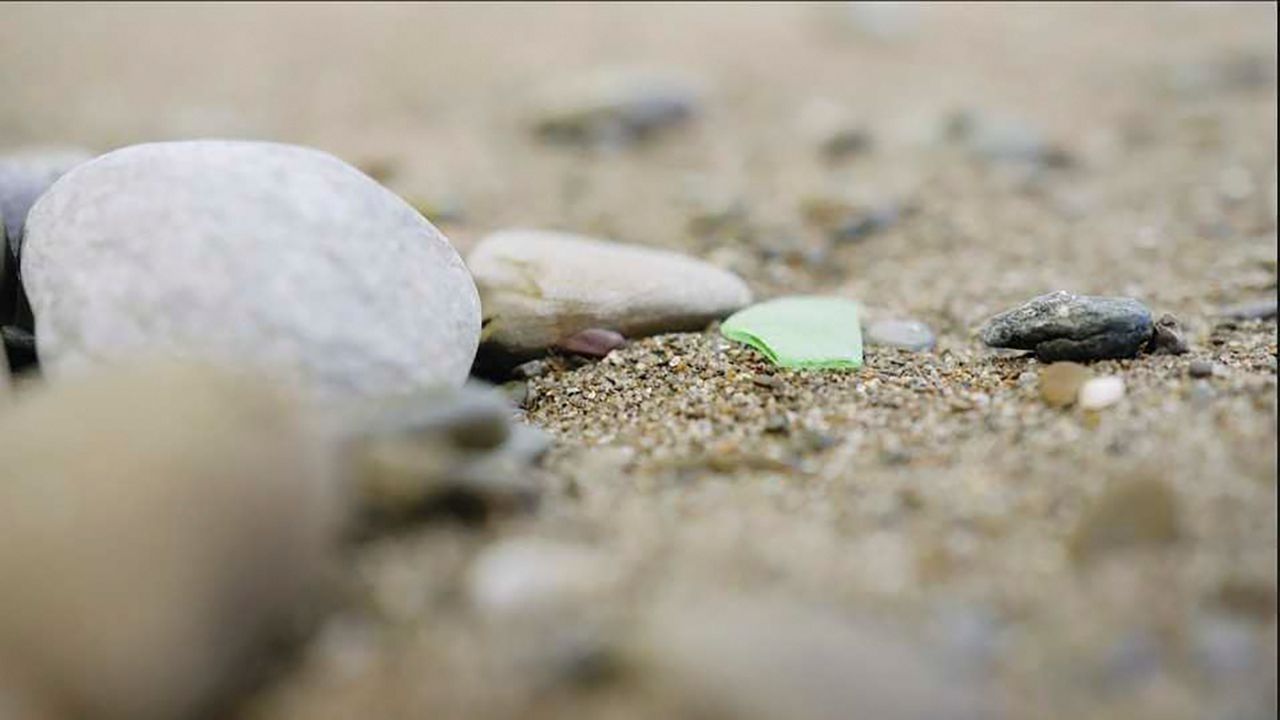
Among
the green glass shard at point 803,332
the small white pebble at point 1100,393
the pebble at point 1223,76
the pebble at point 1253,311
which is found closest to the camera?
the small white pebble at point 1100,393

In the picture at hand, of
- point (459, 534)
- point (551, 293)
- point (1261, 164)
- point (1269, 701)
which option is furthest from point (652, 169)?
point (1269, 701)

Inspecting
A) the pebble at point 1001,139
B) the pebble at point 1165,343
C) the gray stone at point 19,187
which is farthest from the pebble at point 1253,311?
the gray stone at point 19,187

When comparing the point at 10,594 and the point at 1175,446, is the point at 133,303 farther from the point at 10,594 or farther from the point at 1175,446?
the point at 1175,446

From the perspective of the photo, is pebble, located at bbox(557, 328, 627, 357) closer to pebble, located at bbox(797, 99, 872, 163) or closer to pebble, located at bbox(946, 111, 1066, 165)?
pebble, located at bbox(797, 99, 872, 163)

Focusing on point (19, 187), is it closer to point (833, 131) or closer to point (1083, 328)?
point (1083, 328)

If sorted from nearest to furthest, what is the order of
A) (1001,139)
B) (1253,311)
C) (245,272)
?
(245,272)
(1253,311)
(1001,139)

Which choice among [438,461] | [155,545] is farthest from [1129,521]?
[155,545]

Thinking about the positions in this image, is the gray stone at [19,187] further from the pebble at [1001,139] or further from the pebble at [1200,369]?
the pebble at [1001,139]
